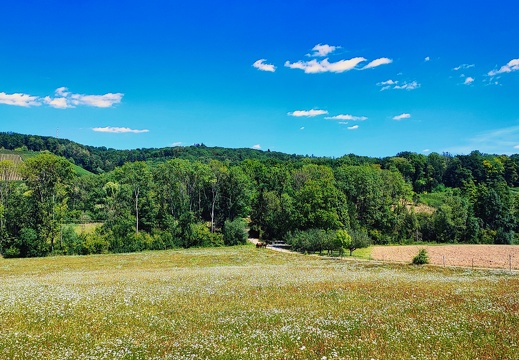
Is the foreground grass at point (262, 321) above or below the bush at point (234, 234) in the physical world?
above

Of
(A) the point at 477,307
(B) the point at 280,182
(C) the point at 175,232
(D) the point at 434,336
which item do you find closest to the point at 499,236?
(B) the point at 280,182

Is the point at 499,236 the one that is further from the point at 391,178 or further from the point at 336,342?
the point at 336,342

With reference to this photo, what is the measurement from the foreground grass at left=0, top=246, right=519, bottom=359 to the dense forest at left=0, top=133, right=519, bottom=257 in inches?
1740

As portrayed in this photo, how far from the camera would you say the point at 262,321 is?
55.1ft

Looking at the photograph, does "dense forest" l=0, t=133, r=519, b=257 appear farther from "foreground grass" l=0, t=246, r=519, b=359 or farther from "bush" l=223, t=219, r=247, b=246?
"foreground grass" l=0, t=246, r=519, b=359

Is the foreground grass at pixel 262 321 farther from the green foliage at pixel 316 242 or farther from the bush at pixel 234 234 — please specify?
the bush at pixel 234 234

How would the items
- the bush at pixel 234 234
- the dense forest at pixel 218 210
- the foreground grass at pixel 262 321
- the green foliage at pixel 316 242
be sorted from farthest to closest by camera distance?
the bush at pixel 234 234 < the dense forest at pixel 218 210 < the green foliage at pixel 316 242 < the foreground grass at pixel 262 321

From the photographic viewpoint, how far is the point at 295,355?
39.1 ft

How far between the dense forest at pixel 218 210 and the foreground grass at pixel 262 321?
44.2 meters

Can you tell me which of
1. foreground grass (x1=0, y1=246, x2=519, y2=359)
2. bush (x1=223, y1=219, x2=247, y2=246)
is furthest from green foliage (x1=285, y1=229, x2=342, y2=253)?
foreground grass (x1=0, y1=246, x2=519, y2=359)

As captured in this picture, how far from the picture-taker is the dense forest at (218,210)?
2837 inches

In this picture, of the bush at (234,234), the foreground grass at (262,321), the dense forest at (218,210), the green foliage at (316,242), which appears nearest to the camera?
the foreground grass at (262,321)

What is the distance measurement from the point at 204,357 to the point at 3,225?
77.3 meters

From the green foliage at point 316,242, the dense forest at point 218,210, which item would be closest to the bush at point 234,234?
the dense forest at point 218,210
